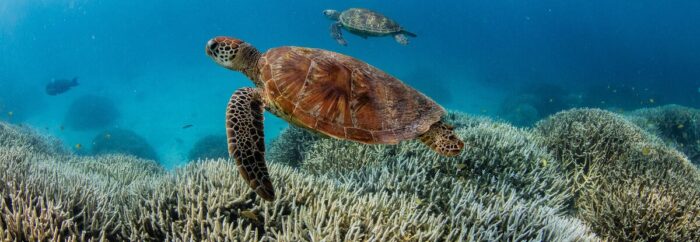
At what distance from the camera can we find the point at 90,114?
95.0 feet

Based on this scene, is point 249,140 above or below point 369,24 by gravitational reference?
below

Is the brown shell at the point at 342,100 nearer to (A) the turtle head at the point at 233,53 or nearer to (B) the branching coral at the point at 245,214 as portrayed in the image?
(A) the turtle head at the point at 233,53

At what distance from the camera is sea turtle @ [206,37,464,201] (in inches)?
132

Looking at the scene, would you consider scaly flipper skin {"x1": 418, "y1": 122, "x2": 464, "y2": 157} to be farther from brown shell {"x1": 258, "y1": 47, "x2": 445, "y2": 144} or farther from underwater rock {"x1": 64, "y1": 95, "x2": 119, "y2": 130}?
underwater rock {"x1": 64, "y1": 95, "x2": 119, "y2": 130}

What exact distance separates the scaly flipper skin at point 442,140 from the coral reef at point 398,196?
0.42m

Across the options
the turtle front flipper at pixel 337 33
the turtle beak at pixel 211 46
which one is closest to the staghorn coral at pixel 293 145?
the turtle beak at pixel 211 46

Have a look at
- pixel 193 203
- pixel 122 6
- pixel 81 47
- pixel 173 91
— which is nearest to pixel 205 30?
pixel 122 6

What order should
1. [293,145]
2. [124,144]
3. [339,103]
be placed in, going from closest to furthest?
[339,103] → [293,145] → [124,144]

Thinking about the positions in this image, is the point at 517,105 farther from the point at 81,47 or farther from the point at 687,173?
the point at 81,47

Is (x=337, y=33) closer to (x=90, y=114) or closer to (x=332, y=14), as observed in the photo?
(x=332, y=14)

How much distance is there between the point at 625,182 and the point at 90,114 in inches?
1402

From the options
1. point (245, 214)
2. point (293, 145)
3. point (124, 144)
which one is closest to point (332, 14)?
point (293, 145)

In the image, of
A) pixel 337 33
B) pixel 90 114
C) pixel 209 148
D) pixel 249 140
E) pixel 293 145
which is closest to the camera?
pixel 249 140

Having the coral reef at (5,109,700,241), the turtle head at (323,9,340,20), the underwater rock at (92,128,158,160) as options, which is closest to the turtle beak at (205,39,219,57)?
the coral reef at (5,109,700,241)
